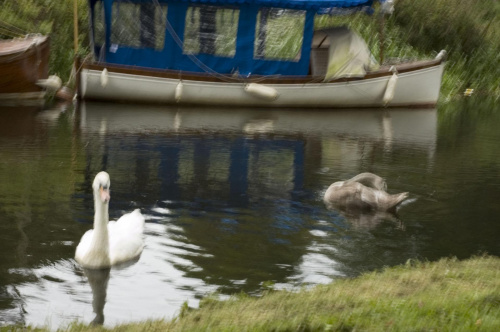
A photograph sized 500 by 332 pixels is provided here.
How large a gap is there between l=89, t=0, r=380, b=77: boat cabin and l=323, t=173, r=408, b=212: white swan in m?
13.9

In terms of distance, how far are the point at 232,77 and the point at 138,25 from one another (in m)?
3.04

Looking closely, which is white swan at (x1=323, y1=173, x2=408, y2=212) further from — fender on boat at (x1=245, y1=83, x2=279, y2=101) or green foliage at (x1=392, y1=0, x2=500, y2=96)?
green foliage at (x1=392, y1=0, x2=500, y2=96)

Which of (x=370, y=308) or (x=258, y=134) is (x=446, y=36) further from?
(x=370, y=308)

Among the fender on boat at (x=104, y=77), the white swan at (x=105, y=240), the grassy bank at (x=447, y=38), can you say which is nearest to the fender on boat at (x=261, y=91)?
the fender on boat at (x=104, y=77)

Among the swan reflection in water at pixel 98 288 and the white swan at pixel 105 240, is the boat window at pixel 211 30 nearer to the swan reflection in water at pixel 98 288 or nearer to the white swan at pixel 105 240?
the white swan at pixel 105 240

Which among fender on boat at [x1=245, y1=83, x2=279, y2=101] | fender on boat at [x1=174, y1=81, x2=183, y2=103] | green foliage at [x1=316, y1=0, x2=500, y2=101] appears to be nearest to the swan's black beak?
fender on boat at [x1=174, y1=81, x2=183, y2=103]

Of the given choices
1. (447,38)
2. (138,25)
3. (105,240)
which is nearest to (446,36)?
(447,38)

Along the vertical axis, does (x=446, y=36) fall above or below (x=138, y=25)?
above

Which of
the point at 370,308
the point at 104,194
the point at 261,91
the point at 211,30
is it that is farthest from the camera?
the point at 211,30

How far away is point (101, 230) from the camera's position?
10.6 m

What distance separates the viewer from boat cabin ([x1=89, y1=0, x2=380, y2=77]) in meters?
27.9

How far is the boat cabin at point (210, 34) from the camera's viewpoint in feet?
91.5

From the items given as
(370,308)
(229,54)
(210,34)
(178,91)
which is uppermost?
(210,34)

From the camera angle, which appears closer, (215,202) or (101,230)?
(101,230)
